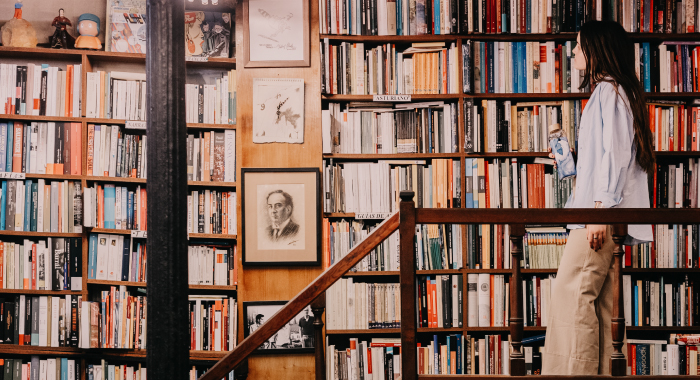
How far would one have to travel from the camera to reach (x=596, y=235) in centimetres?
161

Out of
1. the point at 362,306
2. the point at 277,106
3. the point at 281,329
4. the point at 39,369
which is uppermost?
the point at 277,106

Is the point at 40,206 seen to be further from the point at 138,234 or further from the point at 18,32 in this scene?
the point at 18,32

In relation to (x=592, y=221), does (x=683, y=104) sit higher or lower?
higher

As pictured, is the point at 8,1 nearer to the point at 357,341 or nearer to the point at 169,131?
the point at 169,131

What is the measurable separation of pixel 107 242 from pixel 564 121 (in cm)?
273

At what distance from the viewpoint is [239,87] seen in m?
2.65

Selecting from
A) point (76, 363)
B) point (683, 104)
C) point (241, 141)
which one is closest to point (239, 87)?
point (241, 141)

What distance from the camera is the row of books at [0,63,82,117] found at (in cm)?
260

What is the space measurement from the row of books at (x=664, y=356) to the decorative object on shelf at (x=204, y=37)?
290 cm

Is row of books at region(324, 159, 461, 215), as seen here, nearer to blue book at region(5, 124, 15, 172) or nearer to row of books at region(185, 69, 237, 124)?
row of books at region(185, 69, 237, 124)

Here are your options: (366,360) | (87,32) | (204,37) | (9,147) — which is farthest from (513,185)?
(9,147)

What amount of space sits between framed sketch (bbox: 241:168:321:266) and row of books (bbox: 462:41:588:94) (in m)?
1.13

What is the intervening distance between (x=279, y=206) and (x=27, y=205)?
1.44 meters

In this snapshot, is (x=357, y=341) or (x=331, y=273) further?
(x=357, y=341)
